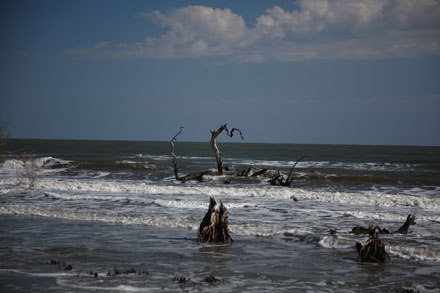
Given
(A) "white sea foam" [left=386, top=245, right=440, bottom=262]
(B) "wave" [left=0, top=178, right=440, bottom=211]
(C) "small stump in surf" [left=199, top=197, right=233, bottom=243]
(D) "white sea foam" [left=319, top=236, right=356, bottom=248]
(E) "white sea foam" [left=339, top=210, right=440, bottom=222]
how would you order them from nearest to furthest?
(A) "white sea foam" [left=386, top=245, right=440, bottom=262]
(C) "small stump in surf" [left=199, top=197, right=233, bottom=243]
(D) "white sea foam" [left=319, top=236, right=356, bottom=248]
(E) "white sea foam" [left=339, top=210, right=440, bottom=222]
(B) "wave" [left=0, top=178, right=440, bottom=211]

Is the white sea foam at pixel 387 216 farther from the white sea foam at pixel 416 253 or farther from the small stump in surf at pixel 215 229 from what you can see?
the small stump in surf at pixel 215 229

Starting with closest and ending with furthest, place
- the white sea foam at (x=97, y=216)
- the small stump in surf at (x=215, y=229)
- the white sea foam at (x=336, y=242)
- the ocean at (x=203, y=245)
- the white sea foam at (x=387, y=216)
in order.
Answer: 1. the ocean at (x=203, y=245)
2. the small stump in surf at (x=215, y=229)
3. the white sea foam at (x=336, y=242)
4. the white sea foam at (x=97, y=216)
5. the white sea foam at (x=387, y=216)

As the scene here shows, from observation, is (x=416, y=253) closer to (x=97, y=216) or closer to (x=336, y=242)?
(x=336, y=242)

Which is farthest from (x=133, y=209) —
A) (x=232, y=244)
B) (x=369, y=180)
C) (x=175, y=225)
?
(x=369, y=180)

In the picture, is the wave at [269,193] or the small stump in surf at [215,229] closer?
the small stump in surf at [215,229]

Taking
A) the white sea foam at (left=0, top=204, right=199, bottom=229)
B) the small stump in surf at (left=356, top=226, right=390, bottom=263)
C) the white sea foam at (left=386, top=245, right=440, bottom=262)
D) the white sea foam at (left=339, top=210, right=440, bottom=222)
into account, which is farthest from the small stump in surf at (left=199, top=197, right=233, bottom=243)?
the white sea foam at (left=339, top=210, right=440, bottom=222)

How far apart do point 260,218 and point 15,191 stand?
13583 millimetres

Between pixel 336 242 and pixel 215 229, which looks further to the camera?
pixel 336 242

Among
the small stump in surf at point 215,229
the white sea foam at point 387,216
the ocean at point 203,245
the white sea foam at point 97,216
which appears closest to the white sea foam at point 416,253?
the ocean at point 203,245

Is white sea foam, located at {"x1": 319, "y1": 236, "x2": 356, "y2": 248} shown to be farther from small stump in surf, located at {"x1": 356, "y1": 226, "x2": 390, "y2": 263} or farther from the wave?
the wave

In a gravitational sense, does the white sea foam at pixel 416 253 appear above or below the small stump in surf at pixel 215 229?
below

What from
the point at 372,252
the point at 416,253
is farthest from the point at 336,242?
the point at 372,252

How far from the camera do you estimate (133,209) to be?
17875 mm

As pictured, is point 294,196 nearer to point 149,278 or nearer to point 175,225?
point 175,225
